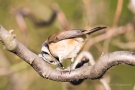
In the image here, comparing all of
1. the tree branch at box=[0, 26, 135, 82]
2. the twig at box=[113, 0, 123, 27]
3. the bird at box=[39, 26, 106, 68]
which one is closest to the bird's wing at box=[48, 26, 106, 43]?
the bird at box=[39, 26, 106, 68]

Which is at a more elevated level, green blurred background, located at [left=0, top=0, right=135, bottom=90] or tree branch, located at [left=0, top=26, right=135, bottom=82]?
tree branch, located at [left=0, top=26, right=135, bottom=82]

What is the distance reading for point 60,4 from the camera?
261 cm

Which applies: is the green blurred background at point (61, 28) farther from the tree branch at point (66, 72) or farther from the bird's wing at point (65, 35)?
the tree branch at point (66, 72)

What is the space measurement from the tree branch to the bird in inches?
14.6

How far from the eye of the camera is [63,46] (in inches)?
67.1

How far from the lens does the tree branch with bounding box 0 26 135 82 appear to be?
1.00m

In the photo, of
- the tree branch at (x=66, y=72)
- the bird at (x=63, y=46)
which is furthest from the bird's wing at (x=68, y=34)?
the tree branch at (x=66, y=72)

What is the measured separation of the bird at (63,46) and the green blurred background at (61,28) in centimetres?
62

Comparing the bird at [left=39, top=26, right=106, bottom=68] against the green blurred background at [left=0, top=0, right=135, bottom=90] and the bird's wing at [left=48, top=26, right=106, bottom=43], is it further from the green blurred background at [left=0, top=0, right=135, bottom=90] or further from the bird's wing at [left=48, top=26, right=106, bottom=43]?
the green blurred background at [left=0, top=0, right=135, bottom=90]

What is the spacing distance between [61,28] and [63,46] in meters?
0.80

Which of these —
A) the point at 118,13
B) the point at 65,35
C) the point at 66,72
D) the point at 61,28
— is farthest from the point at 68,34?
the point at 61,28

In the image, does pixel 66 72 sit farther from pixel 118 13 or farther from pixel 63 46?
pixel 118 13

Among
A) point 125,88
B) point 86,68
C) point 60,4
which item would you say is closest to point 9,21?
point 60,4

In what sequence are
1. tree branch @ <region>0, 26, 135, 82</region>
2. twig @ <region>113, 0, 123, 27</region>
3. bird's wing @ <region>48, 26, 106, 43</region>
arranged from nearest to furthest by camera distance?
1. tree branch @ <region>0, 26, 135, 82</region>
2. bird's wing @ <region>48, 26, 106, 43</region>
3. twig @ <region>113, 0, 123, 27</region>
